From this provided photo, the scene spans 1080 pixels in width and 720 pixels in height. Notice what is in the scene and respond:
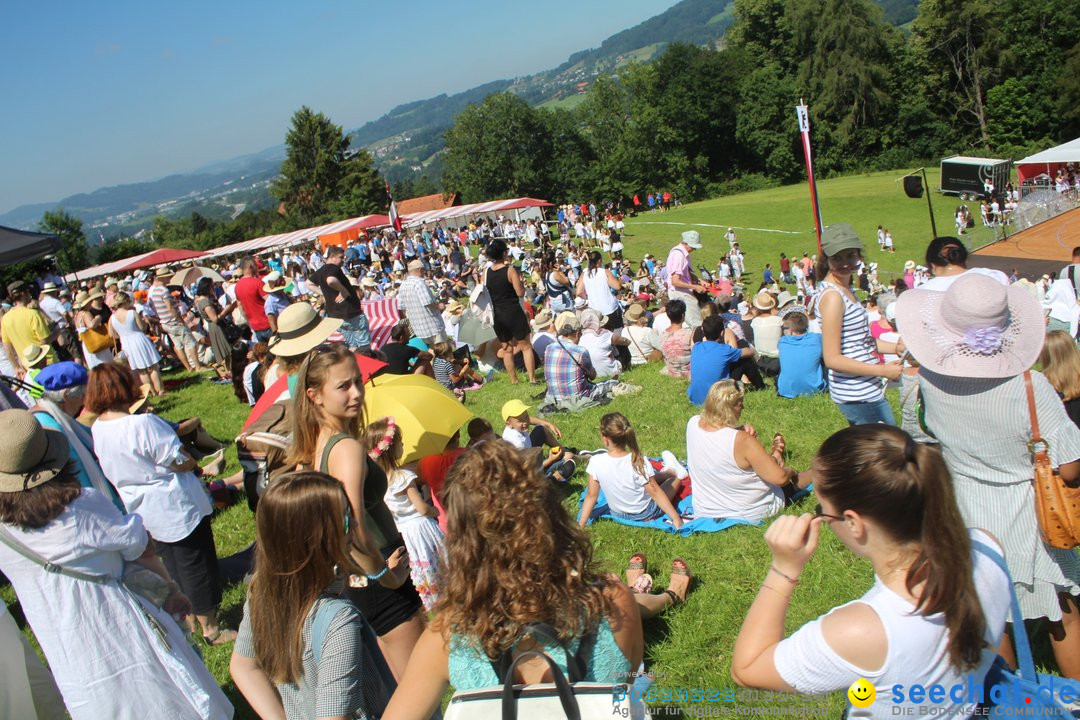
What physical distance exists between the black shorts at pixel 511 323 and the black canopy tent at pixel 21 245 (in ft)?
20.7

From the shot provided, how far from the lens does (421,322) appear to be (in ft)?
34.1

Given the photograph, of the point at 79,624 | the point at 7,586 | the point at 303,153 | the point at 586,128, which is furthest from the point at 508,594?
the point at 586,128

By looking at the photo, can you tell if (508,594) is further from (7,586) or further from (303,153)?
(303,153)

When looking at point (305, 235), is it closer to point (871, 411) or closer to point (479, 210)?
point (479, 210)

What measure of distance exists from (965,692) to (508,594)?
47.1 inches

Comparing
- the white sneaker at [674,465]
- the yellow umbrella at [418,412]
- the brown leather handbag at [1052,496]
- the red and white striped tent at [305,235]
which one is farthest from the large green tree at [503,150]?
the brown leather handbag at [1052,496]

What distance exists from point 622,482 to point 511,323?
451cm

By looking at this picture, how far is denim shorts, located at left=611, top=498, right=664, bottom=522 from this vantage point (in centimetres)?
548

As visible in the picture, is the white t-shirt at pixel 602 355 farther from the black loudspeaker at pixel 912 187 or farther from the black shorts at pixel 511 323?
the black loudspeaker at pixel 912 187

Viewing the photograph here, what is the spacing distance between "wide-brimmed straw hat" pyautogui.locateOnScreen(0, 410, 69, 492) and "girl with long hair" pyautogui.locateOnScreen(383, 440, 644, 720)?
66.5 inches

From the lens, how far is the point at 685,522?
544cm

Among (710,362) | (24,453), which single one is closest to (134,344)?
(710,362)

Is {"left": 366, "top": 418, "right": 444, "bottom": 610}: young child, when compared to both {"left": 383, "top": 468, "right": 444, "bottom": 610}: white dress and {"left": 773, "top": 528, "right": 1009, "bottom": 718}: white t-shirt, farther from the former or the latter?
{"left": 773, "top": 528, "right": 1009, "bottom": 718}: white t-shirt

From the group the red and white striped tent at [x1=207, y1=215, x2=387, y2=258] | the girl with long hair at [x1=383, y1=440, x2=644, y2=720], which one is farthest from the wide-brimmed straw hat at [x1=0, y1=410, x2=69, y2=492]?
the red and white striped tent at [x1=207, y1=215, x2=387, y2=258]
